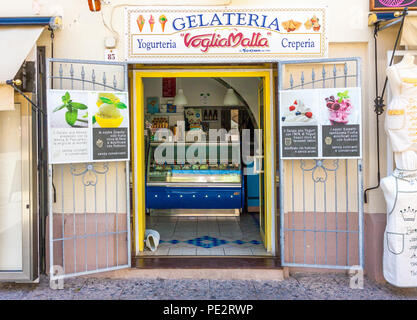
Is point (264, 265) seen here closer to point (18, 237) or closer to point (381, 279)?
point (381, 279)

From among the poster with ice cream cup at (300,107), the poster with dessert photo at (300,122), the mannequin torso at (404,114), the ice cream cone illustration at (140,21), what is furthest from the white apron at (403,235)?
the ice cream cone illustration at (140,21)

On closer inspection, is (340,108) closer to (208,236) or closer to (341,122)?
(341,122)

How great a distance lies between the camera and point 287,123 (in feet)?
14.7

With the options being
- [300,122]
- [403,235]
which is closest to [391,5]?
[300,122]

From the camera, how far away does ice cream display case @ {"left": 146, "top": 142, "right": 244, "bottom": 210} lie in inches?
→ 290

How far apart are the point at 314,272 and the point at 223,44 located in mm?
3158

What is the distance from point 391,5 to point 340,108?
1.44 meters

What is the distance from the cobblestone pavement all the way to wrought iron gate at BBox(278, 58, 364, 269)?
313 mm

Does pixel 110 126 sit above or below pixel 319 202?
above

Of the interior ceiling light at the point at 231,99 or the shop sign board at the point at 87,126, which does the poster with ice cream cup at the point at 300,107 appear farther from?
the interior ceiling light at the point at 231,99

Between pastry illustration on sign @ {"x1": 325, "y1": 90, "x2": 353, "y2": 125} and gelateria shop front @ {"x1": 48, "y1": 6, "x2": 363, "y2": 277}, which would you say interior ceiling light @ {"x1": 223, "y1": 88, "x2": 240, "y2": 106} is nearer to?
gelateria shop front @ {"x1": 48, "y1": 6, "x2": 363, "y2": 277}

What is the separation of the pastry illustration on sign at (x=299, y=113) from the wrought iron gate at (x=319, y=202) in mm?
321

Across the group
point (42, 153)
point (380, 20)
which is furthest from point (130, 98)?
point (380, 20)

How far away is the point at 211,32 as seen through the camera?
4.59 metres
